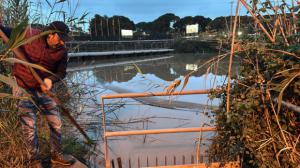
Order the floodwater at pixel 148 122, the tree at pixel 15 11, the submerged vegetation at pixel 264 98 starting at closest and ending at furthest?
the submerged vegetation at pixel 264 98 → the floodwater at pixel 148 122 → the tree at pixel 15 11

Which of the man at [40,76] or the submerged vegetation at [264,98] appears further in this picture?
the man at [40,76]

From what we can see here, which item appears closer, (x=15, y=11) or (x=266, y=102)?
(x=266, y=102)

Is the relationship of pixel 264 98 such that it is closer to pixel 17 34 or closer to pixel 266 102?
pixel 266 102

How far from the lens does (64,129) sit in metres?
5.11

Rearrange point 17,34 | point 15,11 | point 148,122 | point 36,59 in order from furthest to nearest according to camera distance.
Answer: point 148,122 → point 15,11 → point 36,59 → point 17,34

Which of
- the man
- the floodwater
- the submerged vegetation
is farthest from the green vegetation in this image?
the man

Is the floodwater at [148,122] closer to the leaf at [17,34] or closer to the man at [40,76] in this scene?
the man at [40,76]

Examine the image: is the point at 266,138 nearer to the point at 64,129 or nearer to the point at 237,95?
the point at 237,95

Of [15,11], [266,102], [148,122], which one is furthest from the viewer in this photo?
[148,122]

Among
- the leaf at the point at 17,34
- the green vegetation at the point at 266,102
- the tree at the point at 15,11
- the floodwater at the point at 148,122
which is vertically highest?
the tree at the point at 15,11

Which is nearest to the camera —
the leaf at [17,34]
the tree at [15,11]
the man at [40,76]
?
the leaf at [17,34]

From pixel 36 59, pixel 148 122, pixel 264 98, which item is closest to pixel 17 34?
pixel 264 98

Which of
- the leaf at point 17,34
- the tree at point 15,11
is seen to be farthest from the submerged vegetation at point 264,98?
the tree at point 15,11

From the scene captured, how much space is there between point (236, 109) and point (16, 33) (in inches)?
62.9
